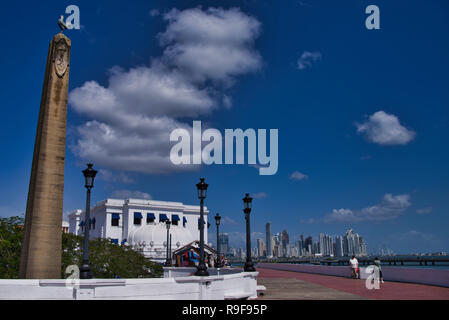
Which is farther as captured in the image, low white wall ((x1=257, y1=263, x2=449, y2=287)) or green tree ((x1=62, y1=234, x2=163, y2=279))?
low white wall ((x1=257, y1=263, x2=449, y2=287))

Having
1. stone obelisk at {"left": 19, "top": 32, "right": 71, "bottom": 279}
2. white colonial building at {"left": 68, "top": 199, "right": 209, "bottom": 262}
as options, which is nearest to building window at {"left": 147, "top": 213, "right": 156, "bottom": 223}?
white colonial building at {"left": 68, "top": 199, "right": 209, "bottom": 262}

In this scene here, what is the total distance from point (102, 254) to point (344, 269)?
19.3 metres

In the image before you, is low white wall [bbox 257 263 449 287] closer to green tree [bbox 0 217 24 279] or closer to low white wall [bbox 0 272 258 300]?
low white wall [bbox 0 272 258 300]

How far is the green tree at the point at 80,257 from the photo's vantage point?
16453mm

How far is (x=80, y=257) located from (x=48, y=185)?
23.8 ft

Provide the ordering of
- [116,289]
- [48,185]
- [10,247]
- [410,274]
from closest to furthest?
1. [116,289]
2. [48,185]
3. [10,247]
4. [410,274]

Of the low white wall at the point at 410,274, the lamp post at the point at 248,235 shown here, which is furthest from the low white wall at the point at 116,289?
the low white wall at the point at 410,274

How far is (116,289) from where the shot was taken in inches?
418

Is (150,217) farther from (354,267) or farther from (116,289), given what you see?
(116,289)

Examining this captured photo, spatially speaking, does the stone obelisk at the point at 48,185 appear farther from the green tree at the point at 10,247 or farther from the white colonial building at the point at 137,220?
the white colonial building at the point at 137,220

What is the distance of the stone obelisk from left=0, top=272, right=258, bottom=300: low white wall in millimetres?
2649

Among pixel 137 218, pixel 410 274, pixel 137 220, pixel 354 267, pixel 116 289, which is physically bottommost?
pixel 410 274

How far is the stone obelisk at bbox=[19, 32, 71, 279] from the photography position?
41.0 feet

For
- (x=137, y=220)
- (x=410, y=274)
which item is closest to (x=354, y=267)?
(x=410, y=274)
